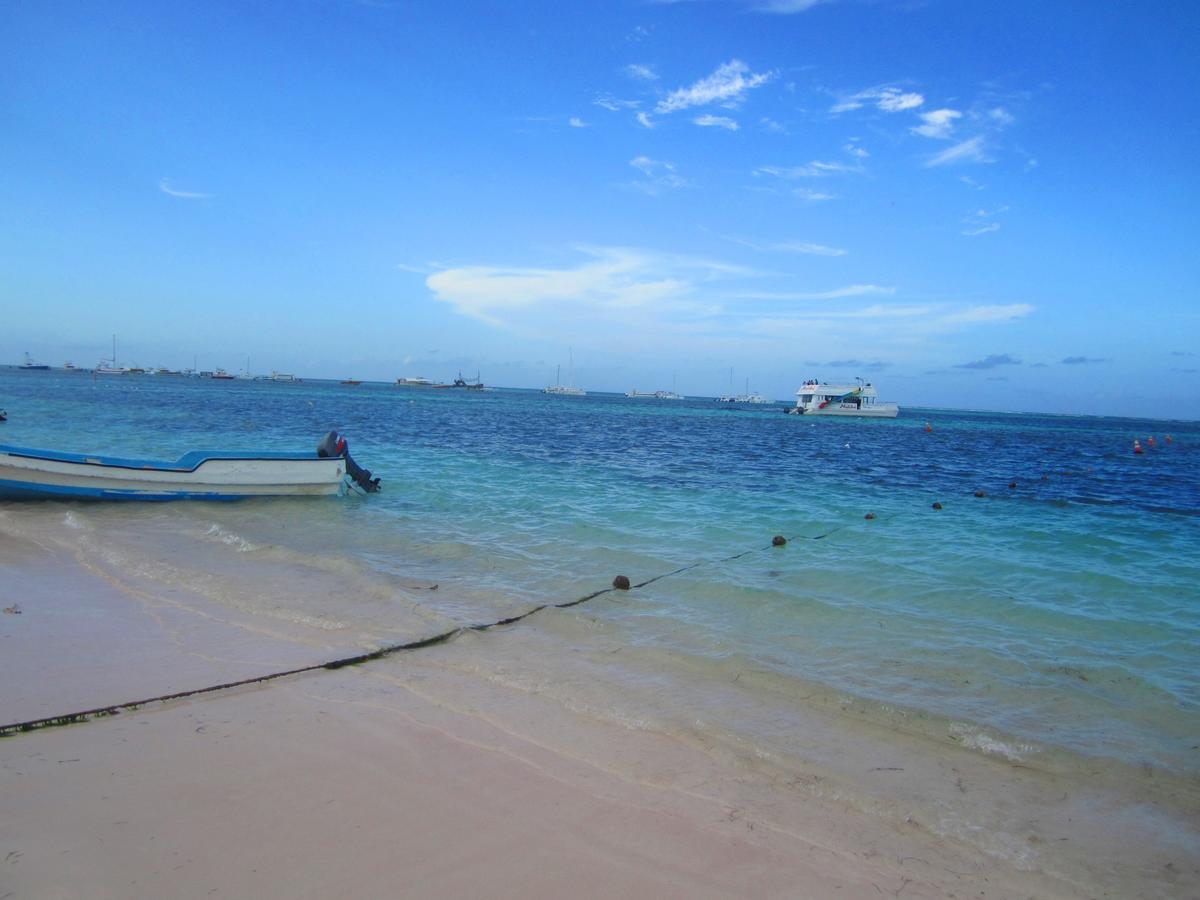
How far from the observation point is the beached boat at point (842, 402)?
80.8 metres

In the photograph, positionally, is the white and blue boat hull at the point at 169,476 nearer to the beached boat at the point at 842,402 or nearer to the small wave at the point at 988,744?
the small wave at the point at 988,744

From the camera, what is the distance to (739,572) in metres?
10.3

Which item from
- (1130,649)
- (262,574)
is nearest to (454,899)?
(262,574)

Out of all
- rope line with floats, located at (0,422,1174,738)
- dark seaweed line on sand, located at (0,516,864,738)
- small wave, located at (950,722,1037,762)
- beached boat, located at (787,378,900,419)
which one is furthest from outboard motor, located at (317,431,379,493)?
beached boat, located at (787,378,900,419)

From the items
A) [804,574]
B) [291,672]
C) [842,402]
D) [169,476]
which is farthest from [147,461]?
[842,402]

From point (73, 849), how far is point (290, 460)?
12.8 m

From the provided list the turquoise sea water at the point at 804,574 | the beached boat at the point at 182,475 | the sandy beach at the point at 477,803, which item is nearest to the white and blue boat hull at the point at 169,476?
the beached boat at the point at 182,475

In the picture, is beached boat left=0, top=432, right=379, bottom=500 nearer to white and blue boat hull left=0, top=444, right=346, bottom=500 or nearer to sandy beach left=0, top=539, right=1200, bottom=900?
white and blue boat hull left=0, top=444, right=346, bottom=500

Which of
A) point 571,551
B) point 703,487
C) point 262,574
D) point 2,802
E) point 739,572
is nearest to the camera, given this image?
point 2,802

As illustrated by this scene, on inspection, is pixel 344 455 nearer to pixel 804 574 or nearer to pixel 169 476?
pixel 169 476

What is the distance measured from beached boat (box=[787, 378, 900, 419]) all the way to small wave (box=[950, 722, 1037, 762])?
261 feet

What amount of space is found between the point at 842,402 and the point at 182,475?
7657 centimetres

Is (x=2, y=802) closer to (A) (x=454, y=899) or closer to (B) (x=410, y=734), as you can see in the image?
(B) (x=410, y=734)

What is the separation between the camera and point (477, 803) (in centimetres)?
392
